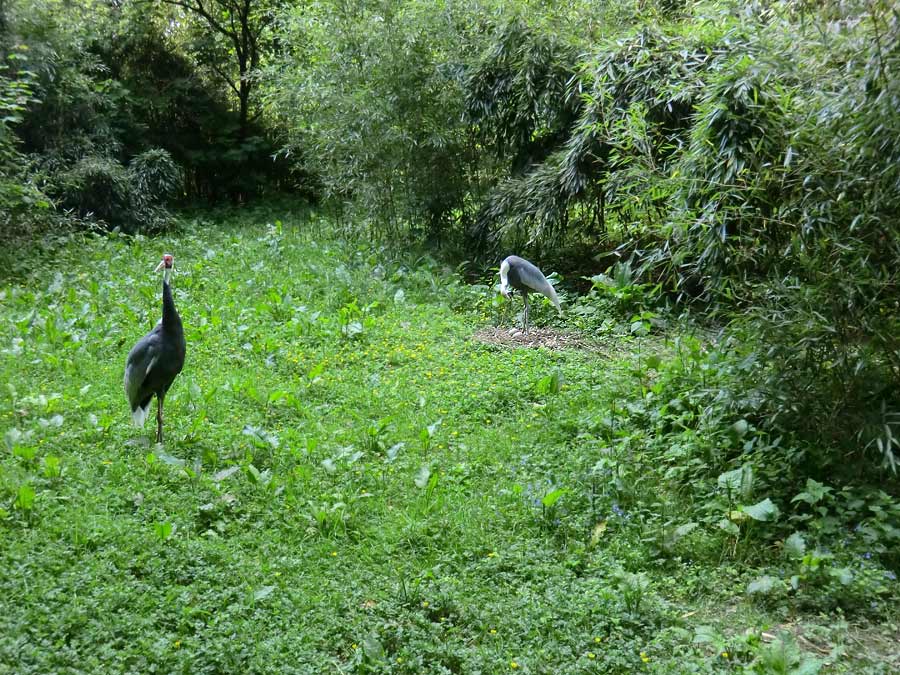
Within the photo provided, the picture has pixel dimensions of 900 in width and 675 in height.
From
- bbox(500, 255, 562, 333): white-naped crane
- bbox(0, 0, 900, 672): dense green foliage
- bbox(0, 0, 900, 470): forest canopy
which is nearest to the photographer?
bbox(0, 0, 900, 672): dense green foliage

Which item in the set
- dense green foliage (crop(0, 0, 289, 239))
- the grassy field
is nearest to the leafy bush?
dense green foliage (crop(0, 0, 289, 239))

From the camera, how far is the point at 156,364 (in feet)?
12.2

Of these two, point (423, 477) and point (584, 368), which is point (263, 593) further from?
point (584, 368)

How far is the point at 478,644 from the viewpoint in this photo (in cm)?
260

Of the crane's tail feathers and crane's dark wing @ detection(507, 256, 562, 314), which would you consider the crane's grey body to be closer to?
the crane's tail feathers

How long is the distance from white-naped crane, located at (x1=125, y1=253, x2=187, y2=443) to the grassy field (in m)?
0.19

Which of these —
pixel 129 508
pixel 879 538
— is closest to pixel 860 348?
pixel 879 538

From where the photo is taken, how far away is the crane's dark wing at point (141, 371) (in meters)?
3.74

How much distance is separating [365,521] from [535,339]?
2674mm

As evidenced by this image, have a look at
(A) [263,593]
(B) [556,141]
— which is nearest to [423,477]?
(A) [263,593]

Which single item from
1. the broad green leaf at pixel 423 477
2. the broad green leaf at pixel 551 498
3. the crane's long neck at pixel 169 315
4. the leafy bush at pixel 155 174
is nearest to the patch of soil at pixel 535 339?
the broad green leaf at pixel 423 477

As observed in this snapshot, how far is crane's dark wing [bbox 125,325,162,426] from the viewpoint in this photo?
3738mm

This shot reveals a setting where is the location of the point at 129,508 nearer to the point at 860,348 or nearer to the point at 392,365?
the point at 392,365

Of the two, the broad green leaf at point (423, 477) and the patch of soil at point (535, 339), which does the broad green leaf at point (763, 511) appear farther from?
the patch of soil at point (535, 339)
